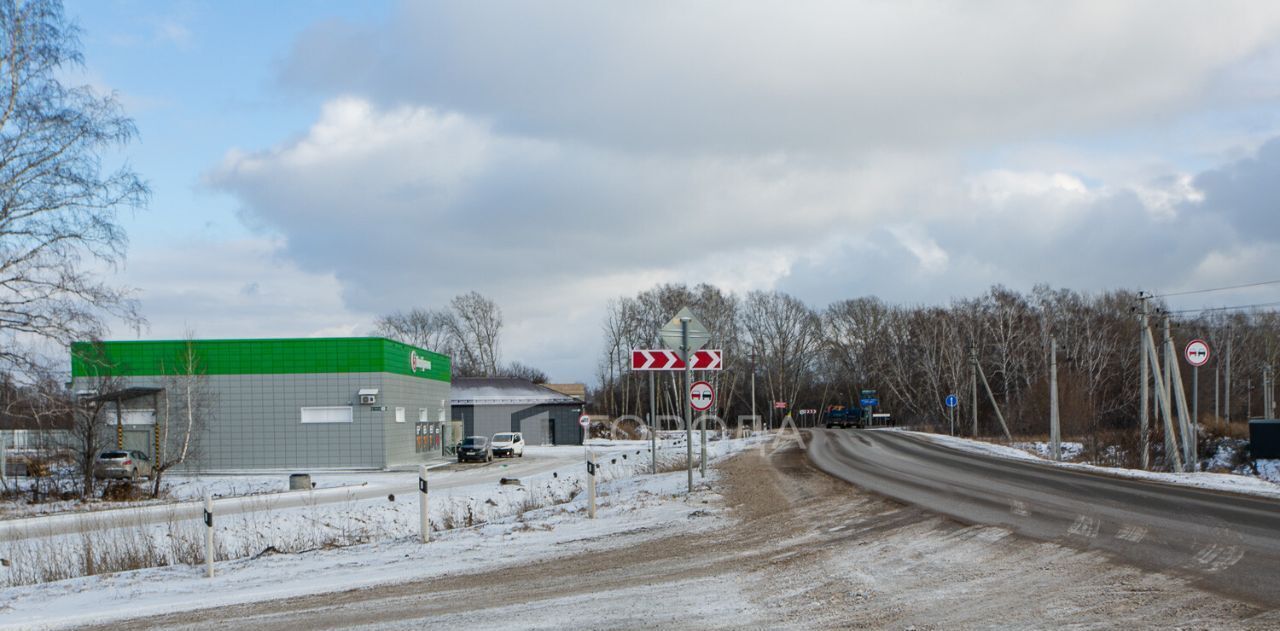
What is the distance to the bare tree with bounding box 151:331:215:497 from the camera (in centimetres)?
4391

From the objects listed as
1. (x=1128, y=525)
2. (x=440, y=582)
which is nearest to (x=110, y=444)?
(x=440, y=582)

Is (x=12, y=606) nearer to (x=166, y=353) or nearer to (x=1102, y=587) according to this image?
(x=1102, y=587)

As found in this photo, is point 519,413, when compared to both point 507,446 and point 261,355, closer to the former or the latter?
point 507,446

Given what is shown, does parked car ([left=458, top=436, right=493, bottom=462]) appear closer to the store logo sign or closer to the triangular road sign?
the store logo sign

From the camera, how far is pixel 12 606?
9977mm

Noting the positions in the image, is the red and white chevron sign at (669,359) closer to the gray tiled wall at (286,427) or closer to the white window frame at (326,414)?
the gray tiled wall at (286,427)

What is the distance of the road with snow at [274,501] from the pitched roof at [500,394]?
65.6 feet

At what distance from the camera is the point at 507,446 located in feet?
173

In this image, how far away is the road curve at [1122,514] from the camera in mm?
8797

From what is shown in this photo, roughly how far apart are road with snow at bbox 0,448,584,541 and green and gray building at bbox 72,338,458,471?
3921mm

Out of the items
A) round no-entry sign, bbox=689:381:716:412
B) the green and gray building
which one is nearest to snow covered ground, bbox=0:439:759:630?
round no-entry sign, bbox=689:381:716:412

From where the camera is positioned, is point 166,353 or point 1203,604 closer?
point 1203,604

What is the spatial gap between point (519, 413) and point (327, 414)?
2567cm

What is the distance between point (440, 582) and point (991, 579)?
18.0 ft
